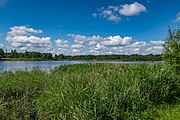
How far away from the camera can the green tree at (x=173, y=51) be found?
60.7 feet

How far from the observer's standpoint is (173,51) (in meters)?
19.2

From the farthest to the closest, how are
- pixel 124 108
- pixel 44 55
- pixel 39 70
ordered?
pixel 44 55 → pixel 39 70 → pixel 124 108

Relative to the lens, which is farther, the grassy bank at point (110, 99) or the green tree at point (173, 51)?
the green tree at point (173, 51)

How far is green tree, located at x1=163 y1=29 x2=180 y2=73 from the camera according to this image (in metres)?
18.5

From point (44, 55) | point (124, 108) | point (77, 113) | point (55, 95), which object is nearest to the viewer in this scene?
point (77, 113)

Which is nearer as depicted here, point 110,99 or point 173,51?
point 110,99

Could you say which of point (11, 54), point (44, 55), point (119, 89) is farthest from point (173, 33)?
point (11, 54)

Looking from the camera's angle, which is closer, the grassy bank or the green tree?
the grassy bank

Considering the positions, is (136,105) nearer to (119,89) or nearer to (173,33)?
(119,89)

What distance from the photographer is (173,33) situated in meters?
20.6

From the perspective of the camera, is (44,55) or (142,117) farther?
(44,55)

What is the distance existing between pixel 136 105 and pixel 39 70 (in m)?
11.8

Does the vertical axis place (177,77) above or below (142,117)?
above

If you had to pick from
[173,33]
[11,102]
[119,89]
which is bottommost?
[11,102]
